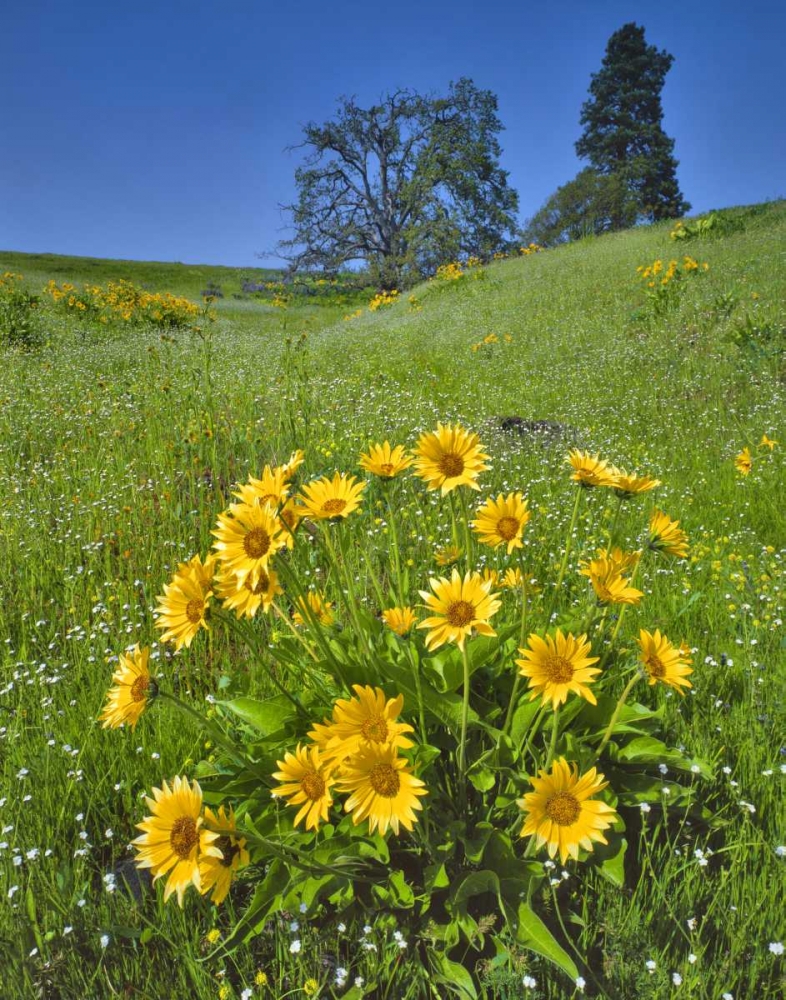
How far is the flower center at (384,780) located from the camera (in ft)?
4.10

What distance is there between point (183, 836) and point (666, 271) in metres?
11.9

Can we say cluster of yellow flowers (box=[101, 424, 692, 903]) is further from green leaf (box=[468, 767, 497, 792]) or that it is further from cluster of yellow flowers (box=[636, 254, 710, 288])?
cluster of yellow flowers (box=[636, 254, 710, 288])

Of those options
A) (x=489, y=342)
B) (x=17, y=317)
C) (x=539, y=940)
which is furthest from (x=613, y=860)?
(x=17, y=317)

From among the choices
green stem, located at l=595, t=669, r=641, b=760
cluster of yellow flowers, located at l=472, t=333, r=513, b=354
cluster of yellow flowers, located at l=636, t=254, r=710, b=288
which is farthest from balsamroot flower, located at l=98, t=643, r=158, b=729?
cluster of yellow flowers, located at l=636, t=254, r=710, b=288

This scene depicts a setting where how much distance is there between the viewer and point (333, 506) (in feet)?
5.42

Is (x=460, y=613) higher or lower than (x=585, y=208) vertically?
lower

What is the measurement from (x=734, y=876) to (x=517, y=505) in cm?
110

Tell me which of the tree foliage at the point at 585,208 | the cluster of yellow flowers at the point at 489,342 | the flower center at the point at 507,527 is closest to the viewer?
the flower center at the point at 507,527

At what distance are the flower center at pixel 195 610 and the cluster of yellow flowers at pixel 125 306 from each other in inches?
547

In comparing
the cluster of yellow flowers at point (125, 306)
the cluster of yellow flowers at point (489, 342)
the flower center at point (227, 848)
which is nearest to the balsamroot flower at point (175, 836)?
the flower center at point (227, 848)

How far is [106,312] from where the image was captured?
1406 cm

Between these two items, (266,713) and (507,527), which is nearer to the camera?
(507,527)

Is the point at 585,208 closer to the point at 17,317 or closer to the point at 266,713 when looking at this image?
the point at 17,317

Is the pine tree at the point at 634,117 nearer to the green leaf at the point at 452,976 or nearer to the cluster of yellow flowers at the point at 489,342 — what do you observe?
the cluster of yellow flowers at the point at 489,342
